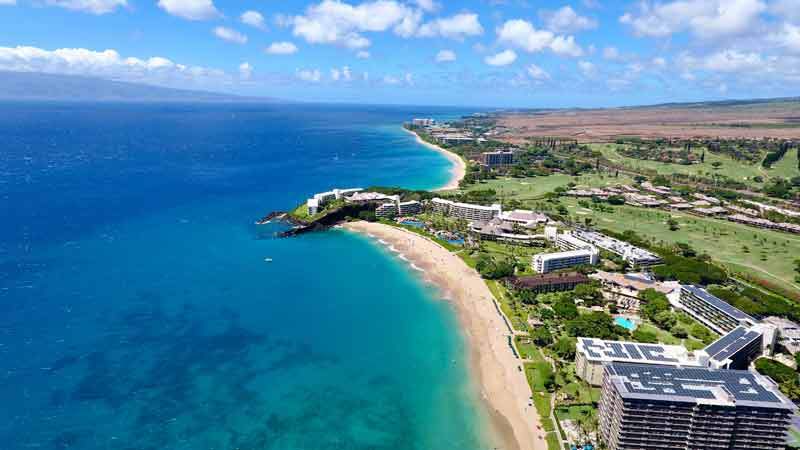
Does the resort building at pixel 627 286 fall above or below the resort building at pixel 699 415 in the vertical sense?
below

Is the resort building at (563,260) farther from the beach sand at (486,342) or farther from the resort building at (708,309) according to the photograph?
the resort building at (708,309)

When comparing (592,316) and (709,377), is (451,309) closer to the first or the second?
(592,316)

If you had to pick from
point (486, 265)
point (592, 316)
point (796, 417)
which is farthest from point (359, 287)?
point (796, 417)

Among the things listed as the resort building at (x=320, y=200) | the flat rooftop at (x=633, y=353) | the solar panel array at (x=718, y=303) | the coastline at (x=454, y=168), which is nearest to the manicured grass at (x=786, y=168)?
the coastline at (x=454, y=168)

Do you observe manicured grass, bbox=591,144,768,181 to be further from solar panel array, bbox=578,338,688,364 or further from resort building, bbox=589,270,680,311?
solar panel array, bbox=578,338,688,364

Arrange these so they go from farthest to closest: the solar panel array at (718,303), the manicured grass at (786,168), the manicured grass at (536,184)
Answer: the manicured grass at (786,168) < the manicured grass at (536,184) < the solar panel array at (718,303)

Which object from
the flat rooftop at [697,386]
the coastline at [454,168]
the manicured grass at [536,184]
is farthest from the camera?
the coastline at [454,168]
